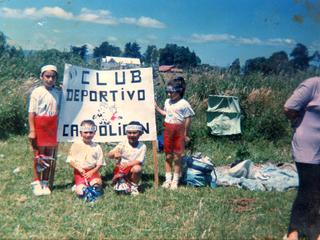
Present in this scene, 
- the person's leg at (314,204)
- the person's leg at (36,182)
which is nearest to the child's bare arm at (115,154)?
the person's leg at (36,182)

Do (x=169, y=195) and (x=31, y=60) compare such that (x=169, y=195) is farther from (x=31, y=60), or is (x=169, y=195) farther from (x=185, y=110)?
(x=31, y=60)

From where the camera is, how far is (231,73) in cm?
1550

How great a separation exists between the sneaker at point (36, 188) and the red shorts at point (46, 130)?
0.60m

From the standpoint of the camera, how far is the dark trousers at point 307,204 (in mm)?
4574

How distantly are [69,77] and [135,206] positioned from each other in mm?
2232

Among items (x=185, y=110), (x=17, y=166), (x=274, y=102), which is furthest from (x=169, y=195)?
(x=274, y=102)

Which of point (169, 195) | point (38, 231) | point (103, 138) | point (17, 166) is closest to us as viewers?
point (38, 231)

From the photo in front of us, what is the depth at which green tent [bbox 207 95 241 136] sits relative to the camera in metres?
11.5

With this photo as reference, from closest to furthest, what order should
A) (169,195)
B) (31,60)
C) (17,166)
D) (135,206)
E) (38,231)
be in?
(38,231) < (135,206) < (169,195) < (17,166) < (31,60)

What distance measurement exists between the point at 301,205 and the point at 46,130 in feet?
11.8

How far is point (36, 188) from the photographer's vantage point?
6.55m

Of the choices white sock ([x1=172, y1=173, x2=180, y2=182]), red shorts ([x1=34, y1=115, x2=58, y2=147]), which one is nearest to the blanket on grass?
white sock ([x1=172, y1=173, x2=180, y2=182])

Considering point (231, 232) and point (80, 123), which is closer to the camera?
point (231, 232)

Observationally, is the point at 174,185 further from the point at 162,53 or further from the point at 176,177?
the point at 162,53
